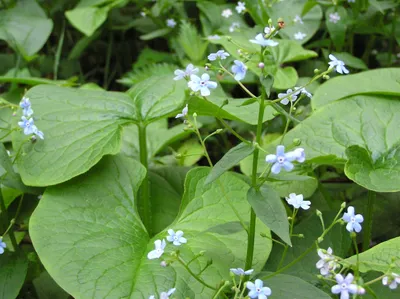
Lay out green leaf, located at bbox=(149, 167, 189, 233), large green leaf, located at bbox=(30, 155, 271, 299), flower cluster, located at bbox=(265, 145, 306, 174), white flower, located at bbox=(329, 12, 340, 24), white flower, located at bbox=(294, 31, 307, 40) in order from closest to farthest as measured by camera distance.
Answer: flower cluster, located at bbox=(265, 145, 306, 174)
large green leaf, located at bbox=(30, 155, 271, 299)
green leaf, located at bbox=(149, 167, 189, 233)
white flower, located at bbox=(329, 12, 340, 24)
white flower, located at bbox=(294, 31, 307, 40)

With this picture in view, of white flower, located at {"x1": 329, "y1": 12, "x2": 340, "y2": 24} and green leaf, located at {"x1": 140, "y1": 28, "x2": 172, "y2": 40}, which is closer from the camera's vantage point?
white flower, located at {"x1": 329, "y1": 12, "x2": 340, "y2": 24}

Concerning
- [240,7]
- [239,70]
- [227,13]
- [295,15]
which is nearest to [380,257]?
[239,70]

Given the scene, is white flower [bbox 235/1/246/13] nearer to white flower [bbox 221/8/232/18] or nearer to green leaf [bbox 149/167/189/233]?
white flower [bbox 221/8/232/18]

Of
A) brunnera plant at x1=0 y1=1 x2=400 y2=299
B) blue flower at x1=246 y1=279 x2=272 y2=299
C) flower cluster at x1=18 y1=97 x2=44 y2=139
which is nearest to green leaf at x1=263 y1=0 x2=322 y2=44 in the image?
brunnera plant at x1=0 y1=1 x2=400 y2=299

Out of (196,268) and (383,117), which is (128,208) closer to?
(196,268)

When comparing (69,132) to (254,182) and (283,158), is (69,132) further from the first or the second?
(283,158)

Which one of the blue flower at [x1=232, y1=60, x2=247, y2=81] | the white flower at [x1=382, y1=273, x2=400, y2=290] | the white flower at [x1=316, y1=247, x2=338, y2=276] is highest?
the blue flower at [x1=232, y1=60, x2=247, y2=81]

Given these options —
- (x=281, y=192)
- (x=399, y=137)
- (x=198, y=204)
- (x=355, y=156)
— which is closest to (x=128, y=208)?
(x=198, y=204)
